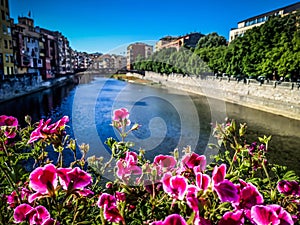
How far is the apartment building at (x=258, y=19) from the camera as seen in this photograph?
39.1 metres

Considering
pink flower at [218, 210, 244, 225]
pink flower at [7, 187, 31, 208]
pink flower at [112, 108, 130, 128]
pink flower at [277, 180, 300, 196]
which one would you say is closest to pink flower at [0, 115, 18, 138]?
pink flower at [7, 187, 31, 208]

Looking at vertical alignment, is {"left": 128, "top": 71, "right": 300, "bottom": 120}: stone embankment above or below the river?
above

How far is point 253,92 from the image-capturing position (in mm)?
22500

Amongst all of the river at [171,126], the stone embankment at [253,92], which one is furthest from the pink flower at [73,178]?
the stone embankment at [253,92]

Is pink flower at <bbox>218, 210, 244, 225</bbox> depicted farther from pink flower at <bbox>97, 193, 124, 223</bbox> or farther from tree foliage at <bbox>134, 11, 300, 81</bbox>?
tree foliage at <bbox>134, 11, 300, 81</bbox>

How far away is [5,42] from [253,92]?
24.0 metres

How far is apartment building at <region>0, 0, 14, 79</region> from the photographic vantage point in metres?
25.0

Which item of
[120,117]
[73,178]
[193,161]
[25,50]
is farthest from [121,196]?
[25,50]

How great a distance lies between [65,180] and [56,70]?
178 ft

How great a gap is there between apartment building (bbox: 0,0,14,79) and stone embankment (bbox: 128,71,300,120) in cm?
2091

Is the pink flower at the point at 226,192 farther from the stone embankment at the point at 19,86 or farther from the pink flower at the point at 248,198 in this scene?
the stone embankment at the point at 19,86

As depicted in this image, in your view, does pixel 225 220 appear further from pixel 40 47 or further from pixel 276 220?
pixel 40 47

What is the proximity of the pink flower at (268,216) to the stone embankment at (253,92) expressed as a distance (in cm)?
1771

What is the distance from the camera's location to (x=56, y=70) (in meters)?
51.1
